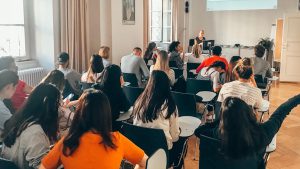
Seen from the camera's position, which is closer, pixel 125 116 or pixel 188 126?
pixel 188 126

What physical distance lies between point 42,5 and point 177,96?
148 inches

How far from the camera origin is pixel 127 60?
20.2ft

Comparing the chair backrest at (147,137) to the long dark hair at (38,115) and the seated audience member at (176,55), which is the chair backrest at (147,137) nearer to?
the long dark hair at (38,115)

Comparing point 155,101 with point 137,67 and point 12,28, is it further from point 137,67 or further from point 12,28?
point 12,28

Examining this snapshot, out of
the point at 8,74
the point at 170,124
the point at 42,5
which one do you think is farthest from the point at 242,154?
the point at 42,5

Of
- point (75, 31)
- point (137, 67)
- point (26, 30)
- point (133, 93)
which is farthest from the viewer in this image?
point (75, 31)

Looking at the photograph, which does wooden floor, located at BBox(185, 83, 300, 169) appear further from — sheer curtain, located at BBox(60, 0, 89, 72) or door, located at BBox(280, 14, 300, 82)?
door, located at BBox(280, 14, 300, 82)

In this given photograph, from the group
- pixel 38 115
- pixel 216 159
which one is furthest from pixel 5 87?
pixel 216 159

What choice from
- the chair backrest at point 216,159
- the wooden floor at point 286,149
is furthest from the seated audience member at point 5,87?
the wooden floor at point 286,149

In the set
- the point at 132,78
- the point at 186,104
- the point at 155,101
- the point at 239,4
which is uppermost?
the point at 239,4

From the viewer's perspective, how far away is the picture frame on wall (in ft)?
27.0

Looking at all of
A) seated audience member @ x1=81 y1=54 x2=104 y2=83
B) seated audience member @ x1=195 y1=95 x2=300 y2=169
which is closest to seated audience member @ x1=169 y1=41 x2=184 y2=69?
seated audience member @ x1=81 y1=54 x2=104 y2=83

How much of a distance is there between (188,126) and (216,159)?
753 mm

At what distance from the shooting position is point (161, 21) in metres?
11.3
